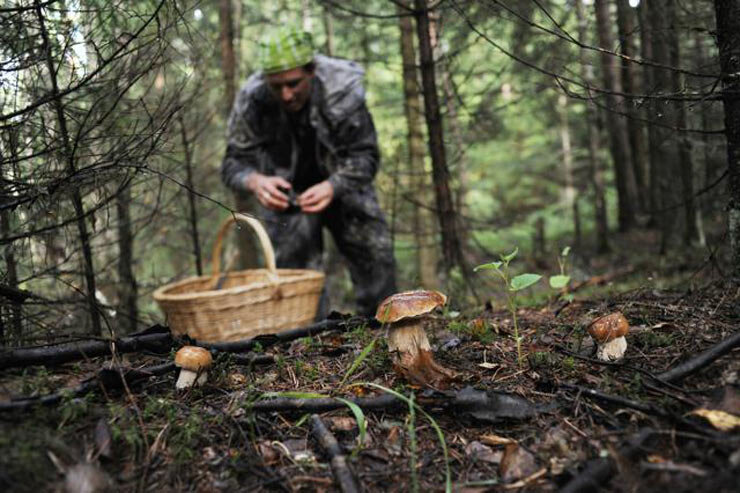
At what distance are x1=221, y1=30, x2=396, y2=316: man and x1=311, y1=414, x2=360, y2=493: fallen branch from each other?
119 inches

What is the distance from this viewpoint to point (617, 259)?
1027cm

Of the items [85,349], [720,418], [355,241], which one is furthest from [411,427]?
[355,241]

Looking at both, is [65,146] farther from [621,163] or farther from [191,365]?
[621,163]

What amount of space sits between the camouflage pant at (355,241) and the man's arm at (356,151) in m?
0.29

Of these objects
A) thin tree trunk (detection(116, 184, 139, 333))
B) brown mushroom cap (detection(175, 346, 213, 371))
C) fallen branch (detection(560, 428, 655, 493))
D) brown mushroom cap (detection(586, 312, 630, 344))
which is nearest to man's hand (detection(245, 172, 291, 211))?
thin tree trunk (detection(116, 184, 139, 333))

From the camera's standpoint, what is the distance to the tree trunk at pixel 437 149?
175 inches

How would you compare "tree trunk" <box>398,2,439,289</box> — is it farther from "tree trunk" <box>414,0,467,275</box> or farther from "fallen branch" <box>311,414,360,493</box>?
"fallen branch" <box>311,414,360,493</box>

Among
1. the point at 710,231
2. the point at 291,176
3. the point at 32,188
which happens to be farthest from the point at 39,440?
the point at 710,231

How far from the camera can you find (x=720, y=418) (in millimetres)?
1565

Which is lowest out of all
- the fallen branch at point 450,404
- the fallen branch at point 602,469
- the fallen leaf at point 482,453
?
the fallen leaf at point 482,453

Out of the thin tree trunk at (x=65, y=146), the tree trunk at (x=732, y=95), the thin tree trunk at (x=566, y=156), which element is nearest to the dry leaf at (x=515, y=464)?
the tree trunk at (x=732, y=95)

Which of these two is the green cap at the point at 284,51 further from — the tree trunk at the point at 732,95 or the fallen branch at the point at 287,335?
the tree trunk at the point at 732,95

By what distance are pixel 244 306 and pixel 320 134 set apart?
2.29 m

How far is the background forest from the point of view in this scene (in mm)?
2398
